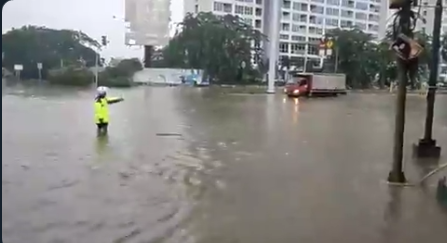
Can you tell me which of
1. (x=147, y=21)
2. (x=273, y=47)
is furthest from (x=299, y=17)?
(x=273, y=47)

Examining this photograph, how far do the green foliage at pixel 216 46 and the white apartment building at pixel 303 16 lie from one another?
2040 cm

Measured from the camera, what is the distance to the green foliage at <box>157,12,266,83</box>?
75375 mm

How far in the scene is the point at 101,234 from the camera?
6812 millimetres

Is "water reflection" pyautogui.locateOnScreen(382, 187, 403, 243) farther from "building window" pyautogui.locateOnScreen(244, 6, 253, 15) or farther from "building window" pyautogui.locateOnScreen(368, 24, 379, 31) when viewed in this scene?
"building window" pyautogui.locateOnScreen(368, 24, 379, 31)

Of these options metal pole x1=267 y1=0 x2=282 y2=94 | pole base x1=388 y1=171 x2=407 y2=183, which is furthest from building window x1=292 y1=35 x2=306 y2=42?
pole base x1=388 y1=171 x2=407 y2=183

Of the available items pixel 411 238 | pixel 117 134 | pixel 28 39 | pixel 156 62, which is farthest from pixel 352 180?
pixel 156 62

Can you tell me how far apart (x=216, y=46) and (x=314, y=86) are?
2555 cm

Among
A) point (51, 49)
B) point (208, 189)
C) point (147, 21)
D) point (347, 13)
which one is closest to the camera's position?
point (208, 189)

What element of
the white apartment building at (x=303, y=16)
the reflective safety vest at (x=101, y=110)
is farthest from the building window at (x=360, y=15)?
the reflective safety vest at (x=101, y=110)

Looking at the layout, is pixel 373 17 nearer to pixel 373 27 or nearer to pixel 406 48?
pixel 373 27

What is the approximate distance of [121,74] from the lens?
243ft

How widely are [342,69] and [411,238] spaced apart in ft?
236

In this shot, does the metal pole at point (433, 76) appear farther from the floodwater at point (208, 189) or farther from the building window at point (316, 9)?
the building window at point (316, 9)

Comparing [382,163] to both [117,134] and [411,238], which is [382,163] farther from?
[117,134]
